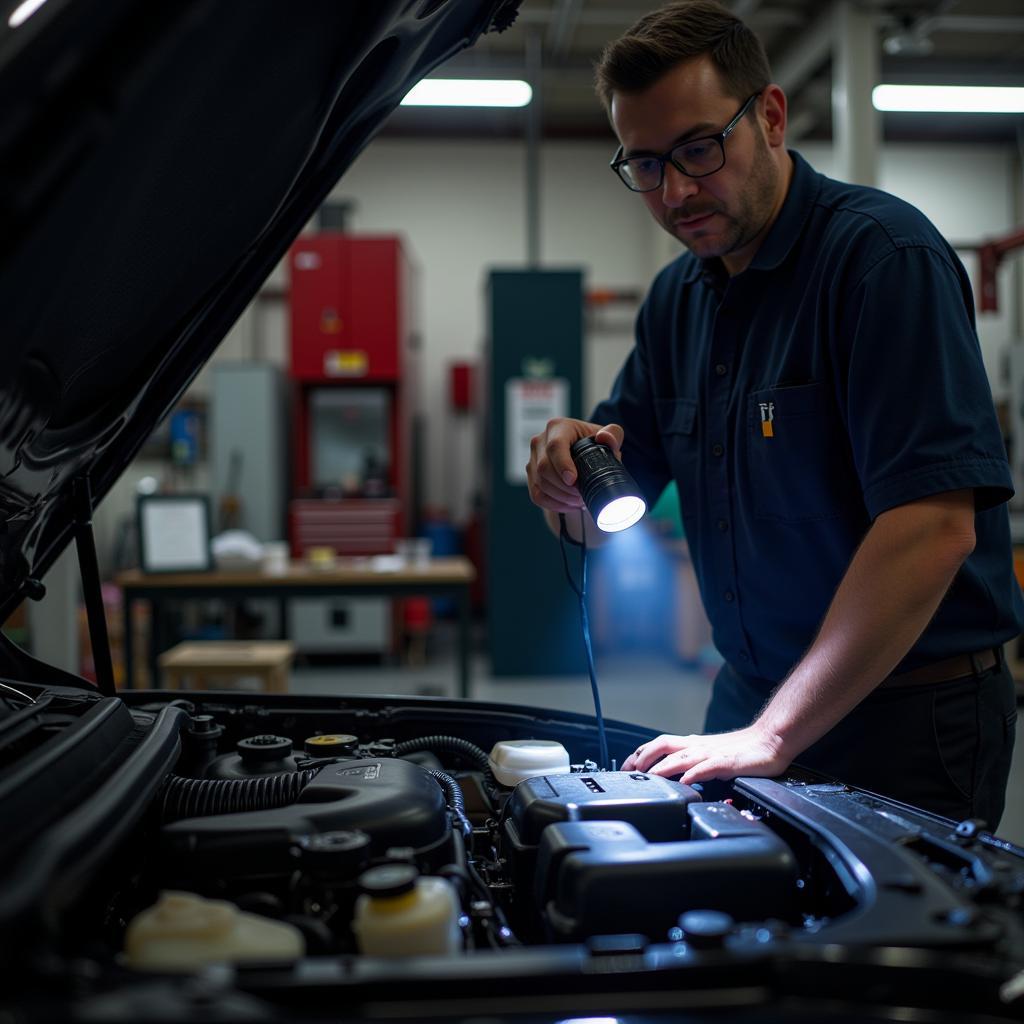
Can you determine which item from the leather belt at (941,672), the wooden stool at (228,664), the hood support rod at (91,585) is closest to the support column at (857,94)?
the wooden stool at (228,664)

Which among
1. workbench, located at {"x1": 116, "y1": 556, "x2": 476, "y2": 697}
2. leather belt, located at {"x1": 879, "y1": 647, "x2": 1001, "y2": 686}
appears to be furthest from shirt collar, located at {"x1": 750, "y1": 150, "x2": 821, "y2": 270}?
workbench, located at {"x1": 116, "y1": 556, "x2": 476, "y2": 697}

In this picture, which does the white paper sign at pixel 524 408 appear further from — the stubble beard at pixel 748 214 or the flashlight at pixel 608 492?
the flashlight at pixel 608 492

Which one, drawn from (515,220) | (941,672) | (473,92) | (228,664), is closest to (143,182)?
(941,672)

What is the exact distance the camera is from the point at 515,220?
8.10 metres

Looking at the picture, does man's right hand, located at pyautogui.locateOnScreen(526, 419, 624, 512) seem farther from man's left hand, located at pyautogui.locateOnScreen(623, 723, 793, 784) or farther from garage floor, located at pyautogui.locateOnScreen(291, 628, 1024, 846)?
garage floor, located at pyautogui.locateOnScreen(291, 628, 1024, 846)

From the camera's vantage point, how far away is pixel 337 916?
80 cm

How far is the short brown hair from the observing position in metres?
1.24

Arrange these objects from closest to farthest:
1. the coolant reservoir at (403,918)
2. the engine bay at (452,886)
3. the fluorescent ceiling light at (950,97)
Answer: the engine bay at (452,886)
the coolant reservoir at (403,918)
the fluorescent ceiling light at (950,97)

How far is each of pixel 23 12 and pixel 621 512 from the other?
2.49 ft

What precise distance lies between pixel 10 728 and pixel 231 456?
588 cm

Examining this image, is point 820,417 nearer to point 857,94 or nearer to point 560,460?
Result: point 560,460

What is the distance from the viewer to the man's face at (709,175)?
1253mm

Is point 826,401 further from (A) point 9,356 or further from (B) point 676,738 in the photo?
(A) point 9,356

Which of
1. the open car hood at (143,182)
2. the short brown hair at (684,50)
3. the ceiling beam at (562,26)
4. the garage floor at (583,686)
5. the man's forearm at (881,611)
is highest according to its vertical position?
the ceiling beam at (562,26)
